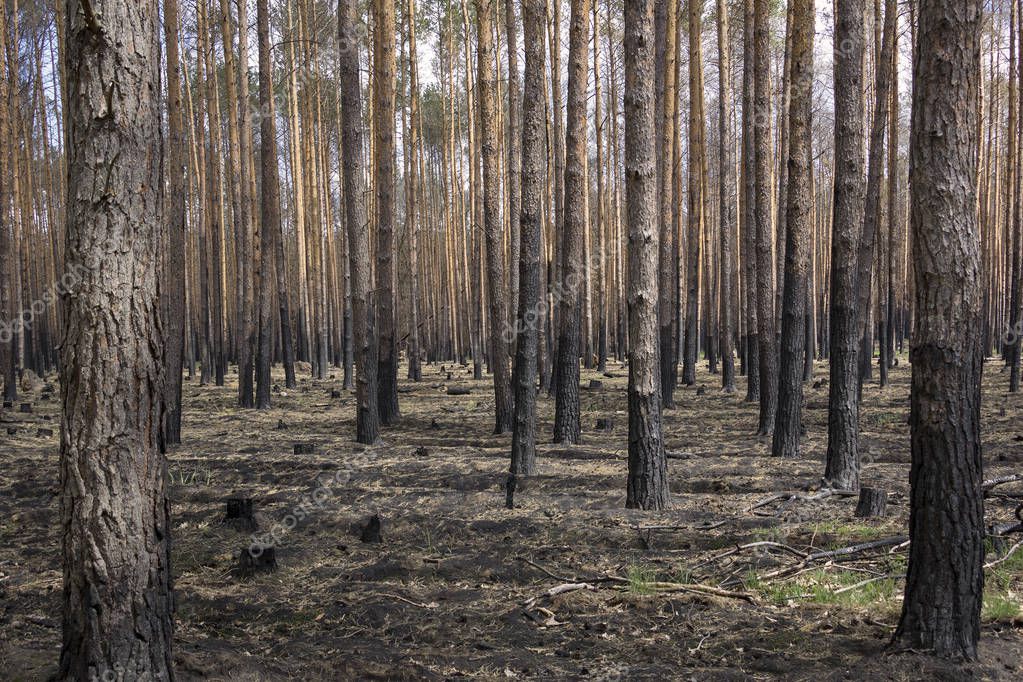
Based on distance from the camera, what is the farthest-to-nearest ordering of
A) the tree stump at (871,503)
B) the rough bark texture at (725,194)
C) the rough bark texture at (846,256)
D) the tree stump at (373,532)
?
the rough bark texture at (725,194) → the rough bark texture at (846,256) → the tree stump at (871,503) → the tree stump at (373,532)

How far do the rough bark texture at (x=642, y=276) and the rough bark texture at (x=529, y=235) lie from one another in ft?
4.55

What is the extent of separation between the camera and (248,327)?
44.8 ft

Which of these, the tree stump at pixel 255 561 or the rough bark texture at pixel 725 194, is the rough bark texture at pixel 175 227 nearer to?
the tree stump at pixel 255 561

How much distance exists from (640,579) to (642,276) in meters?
2.31

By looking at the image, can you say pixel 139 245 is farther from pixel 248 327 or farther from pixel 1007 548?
pixel 248 327

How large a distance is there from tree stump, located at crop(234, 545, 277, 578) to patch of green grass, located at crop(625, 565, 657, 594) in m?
2.10

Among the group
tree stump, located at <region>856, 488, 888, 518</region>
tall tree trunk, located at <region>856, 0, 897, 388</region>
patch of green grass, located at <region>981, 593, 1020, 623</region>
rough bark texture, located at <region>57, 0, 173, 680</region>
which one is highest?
tall tree trunk, located at <region>856, 0, 897, 388</region>

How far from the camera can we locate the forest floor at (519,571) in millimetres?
3670

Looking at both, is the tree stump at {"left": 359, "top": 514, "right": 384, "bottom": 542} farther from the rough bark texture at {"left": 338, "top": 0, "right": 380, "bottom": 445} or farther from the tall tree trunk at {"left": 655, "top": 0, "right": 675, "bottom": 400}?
the tall tree trunk at {"left": 655, "top": 0, "right": 675, "bottom": 400}

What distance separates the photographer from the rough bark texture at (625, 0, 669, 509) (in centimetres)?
610

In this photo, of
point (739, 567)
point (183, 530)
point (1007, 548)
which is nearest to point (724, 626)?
point (739, 567)

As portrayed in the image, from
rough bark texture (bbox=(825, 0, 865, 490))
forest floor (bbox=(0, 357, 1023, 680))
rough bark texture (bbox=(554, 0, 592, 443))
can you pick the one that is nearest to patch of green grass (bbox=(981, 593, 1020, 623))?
forest floor (bbox=(0, 357, 1023, 680))

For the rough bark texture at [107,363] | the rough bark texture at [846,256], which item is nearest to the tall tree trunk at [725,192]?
the rough bark texture at [846,256]

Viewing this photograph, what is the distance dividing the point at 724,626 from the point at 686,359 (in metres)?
12.6
